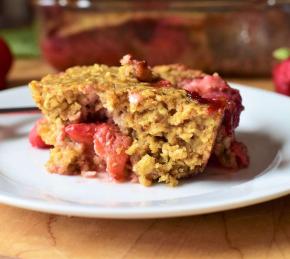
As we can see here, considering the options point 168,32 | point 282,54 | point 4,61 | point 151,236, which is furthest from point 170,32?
point 151,236

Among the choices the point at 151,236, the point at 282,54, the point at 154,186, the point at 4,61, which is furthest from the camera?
the point at 4,61

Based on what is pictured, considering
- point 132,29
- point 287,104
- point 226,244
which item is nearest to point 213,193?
point 226,244

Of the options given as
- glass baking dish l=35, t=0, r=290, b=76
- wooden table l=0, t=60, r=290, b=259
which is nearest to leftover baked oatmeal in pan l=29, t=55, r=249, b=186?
wooden table l=0, t=60, r=290, b=259

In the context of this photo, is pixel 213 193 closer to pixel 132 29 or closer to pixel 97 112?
pixel 97 112

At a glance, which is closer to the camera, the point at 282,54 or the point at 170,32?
the point at 282,54

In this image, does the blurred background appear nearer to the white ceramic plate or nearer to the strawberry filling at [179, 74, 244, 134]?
the white ceramic plate

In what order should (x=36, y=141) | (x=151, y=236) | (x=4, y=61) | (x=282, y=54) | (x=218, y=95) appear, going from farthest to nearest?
(x=4, y=61)
(x=282, y=54)
(x=36, y=141)
(x=218, y=95)
(x=151, y=236)

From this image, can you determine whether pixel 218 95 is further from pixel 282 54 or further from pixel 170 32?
pixel 170 32
